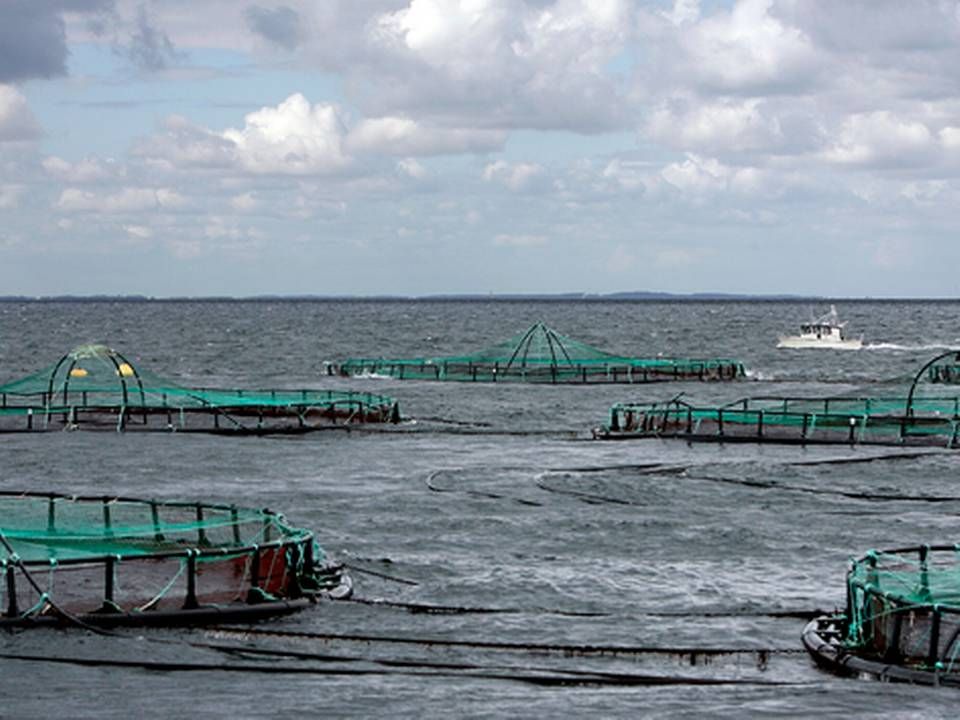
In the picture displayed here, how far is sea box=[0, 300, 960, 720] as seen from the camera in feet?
95.0

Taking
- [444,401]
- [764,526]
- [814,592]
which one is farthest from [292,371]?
[814,592]

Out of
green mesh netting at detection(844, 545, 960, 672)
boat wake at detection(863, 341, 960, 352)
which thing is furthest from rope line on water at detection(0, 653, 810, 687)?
boat wake at detection(863, 341, 960, 352)

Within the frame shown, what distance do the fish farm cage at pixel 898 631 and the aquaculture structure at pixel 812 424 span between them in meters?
38.7

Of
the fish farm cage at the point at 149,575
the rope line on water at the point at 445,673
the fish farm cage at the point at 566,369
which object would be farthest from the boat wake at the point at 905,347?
the rope line on water at the point at 445,673

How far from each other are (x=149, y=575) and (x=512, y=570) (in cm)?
1098

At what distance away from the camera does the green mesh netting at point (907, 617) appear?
28609 millimetres

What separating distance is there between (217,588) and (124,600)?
6.90ft

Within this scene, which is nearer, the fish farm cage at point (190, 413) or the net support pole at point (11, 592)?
the net support pole at point (11, 592)

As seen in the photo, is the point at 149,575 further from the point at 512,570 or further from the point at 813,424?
the point at 813,424

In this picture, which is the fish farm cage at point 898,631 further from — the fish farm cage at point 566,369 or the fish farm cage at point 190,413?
the fish farm cage at point 566,369

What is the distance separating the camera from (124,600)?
32875 mm

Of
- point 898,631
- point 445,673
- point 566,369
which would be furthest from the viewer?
point 566,369

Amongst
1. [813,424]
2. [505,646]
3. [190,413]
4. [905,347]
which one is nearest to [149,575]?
[505,646]

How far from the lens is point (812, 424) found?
7088cm
